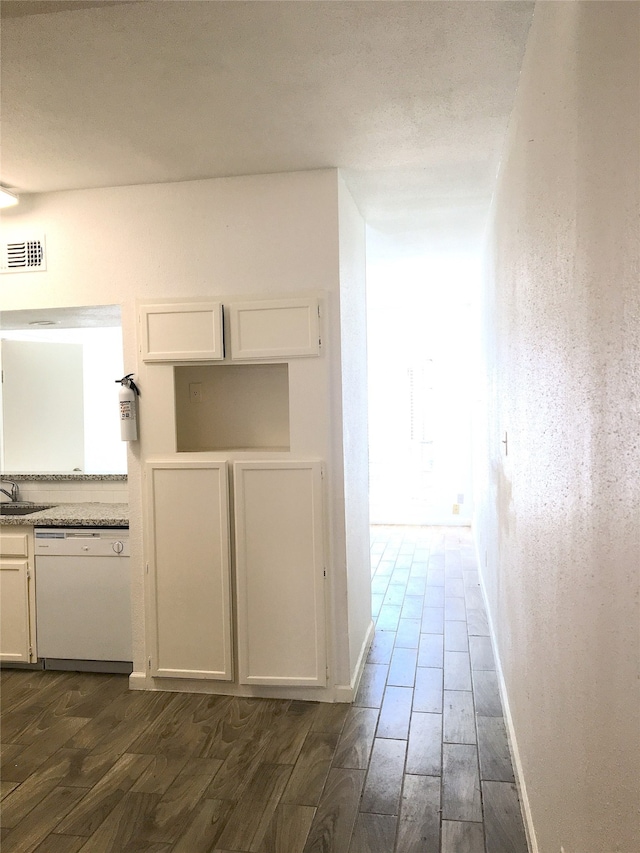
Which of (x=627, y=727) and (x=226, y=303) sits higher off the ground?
(x=226, y=303)

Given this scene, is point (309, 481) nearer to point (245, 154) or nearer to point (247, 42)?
point (245, 154)

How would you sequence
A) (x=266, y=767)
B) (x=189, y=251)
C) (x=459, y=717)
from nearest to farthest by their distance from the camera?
1. (x=266, y=767)
2. (x=459, y=717)
3. (x=189, y=251)

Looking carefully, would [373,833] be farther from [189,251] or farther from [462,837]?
[189,251]

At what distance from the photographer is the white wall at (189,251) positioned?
3.32 m

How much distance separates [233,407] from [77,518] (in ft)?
3.44

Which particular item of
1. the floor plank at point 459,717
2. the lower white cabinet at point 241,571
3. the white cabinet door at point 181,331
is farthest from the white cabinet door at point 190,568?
Answer: the floor plank at point 459,717

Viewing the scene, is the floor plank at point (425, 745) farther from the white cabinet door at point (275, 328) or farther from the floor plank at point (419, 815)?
the white cabinet door at point (275, 328)

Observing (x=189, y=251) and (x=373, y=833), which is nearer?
(x=373, y=833)

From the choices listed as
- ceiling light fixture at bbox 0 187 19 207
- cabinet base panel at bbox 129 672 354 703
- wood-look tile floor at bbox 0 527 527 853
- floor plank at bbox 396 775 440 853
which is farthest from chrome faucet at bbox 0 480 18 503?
floor plank at bbox 396 775 440 853

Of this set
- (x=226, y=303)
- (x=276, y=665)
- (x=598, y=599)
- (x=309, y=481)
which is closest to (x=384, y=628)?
(x=276, y=665)

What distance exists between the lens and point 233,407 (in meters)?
3.75

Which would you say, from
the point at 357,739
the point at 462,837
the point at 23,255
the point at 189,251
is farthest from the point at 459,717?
the point at 23,255

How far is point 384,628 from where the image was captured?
14.5ft

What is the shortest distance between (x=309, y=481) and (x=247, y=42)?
189cm
